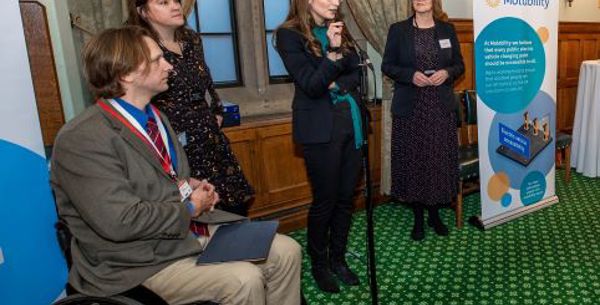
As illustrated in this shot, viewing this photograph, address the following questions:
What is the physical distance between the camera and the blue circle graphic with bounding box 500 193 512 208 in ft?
9.94

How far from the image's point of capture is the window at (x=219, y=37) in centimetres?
321

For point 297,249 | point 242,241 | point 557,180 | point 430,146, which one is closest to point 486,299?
point 430,146

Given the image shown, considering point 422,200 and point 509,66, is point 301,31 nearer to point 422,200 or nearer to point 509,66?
point 422,200

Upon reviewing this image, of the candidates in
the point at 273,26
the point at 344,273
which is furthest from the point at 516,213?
the point at 273,26

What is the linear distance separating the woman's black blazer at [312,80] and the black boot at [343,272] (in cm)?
74

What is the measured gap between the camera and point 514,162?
304cm

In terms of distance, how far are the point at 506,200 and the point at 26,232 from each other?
281cm

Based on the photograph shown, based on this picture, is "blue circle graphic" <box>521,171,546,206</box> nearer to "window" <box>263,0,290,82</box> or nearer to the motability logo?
the motability logo

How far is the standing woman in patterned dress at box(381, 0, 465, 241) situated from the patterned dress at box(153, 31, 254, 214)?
1141 mm

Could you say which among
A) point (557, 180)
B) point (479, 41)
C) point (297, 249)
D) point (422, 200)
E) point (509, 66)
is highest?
point (479, 41)

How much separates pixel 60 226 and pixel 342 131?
116 centimetres

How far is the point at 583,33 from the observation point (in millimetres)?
4938

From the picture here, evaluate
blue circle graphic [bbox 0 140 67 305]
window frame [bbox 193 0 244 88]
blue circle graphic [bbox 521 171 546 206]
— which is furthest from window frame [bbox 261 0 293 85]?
blue circle graphic [bbox 0 140 67 305]

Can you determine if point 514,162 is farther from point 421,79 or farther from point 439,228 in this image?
point 421,79
